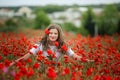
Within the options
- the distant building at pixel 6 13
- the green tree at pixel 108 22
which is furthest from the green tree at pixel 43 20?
the green tree at pixel 108 22

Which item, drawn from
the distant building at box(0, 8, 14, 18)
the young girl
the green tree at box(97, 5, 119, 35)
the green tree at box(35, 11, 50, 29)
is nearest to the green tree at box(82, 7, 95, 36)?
the green tree at box(97, 5, 119, 35)

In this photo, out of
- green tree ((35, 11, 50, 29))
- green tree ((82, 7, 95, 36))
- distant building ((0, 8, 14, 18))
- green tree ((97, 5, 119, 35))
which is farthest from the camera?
green tree ((82, 7, 95, 36))

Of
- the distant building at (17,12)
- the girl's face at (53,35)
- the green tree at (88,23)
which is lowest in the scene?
the green tree at (88,23)

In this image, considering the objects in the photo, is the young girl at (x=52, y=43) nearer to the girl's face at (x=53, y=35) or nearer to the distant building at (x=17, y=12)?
the girl's face at (x=53, y=35)

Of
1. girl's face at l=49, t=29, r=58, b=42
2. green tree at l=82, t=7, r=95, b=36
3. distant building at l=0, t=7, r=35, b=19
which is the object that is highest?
distant building at l=0, t=7, r=35, b=19

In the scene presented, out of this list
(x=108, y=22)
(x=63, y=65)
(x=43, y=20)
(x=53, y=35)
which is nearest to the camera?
(x=63, y=65)

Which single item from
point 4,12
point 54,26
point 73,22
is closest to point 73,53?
point 54,26

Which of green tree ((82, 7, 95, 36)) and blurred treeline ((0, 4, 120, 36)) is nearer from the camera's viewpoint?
blurred treeline ((0, 4, 120, 36))

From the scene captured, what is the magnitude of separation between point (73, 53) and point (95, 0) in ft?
4.51

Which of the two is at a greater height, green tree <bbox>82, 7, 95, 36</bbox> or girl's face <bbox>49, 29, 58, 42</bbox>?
girl's face <bbox>49, 29, 58, 42</bbox>

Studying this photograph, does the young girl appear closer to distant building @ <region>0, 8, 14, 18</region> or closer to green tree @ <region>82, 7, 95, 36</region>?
distant building @ <region>0, 8, 14, 18</region>

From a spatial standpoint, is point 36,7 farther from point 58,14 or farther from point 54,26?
point 54,26

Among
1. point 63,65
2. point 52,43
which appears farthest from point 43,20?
point 63,65

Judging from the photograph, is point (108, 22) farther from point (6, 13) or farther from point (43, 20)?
point (6, 13)
